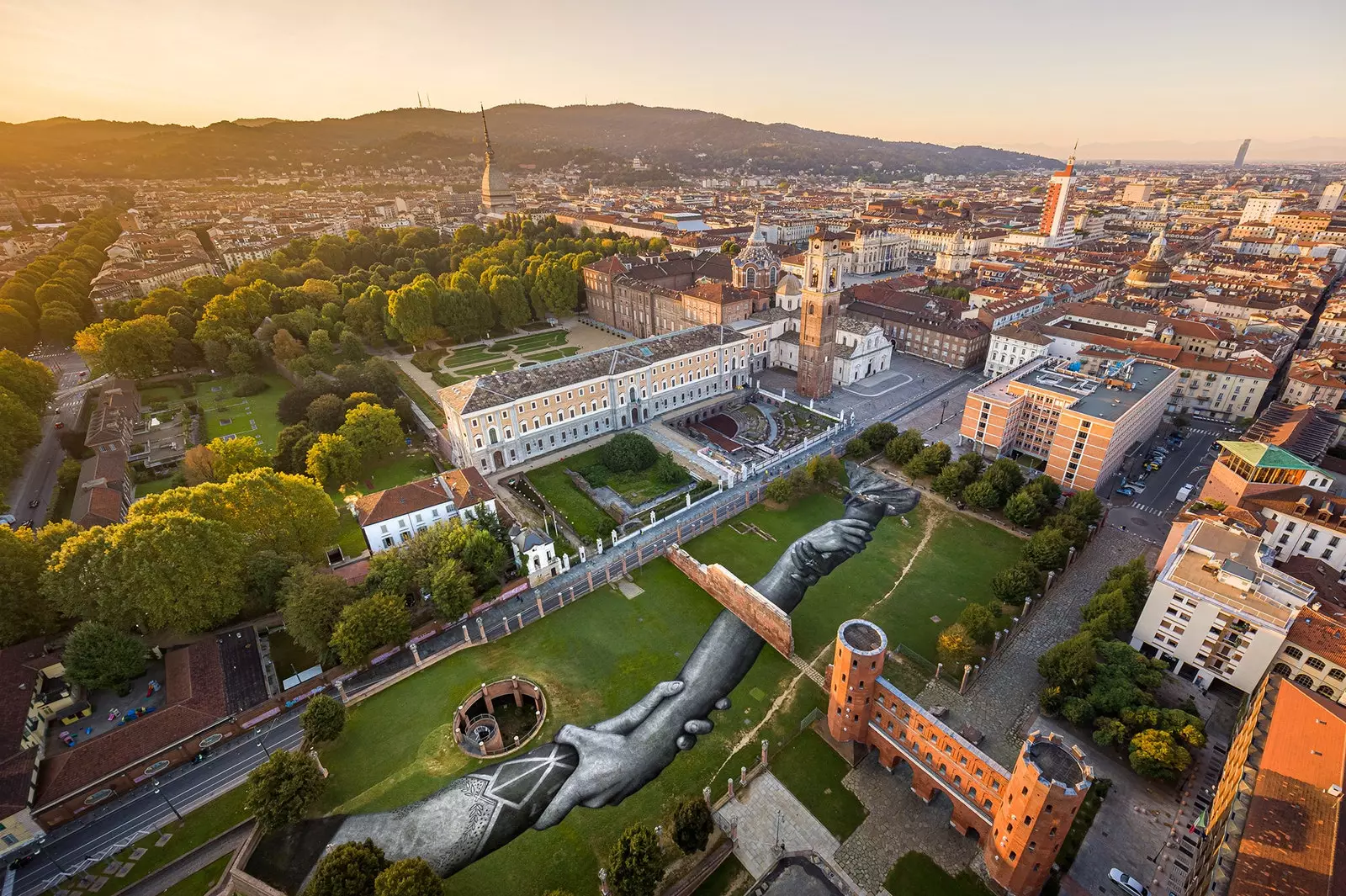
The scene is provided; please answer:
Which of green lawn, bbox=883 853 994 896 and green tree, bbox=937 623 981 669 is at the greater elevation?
green tree, bbox=937 623 981 669

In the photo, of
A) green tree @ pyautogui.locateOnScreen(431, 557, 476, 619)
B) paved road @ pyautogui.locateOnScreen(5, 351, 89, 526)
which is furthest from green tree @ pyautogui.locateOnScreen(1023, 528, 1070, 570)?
paved road @ pyautogui.locateOnScreen(5, 351, 89, 526)

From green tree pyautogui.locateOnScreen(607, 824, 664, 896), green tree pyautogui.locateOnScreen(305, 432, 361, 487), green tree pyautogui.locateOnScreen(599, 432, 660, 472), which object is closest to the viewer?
green tree pyautogui.locateOnScreen(607, 824, 664, 896)

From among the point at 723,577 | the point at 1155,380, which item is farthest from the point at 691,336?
the point at 1155,380

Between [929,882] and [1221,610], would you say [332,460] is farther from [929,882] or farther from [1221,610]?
[1221,610]

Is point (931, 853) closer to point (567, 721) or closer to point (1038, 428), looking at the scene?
point (567, 721)

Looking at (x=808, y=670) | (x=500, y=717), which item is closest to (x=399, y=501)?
(x=500, y=717)

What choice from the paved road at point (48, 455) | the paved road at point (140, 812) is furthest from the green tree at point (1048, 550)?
the paved road at point (48, 455)

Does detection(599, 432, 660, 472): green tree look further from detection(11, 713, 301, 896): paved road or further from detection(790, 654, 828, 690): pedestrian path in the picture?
detection(11, 713, 301, 896): paved road

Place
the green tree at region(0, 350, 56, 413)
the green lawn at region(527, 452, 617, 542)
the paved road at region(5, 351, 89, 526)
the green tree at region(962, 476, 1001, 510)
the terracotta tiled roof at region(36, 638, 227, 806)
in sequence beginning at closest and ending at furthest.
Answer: the terracotta tiled roof at region(36, 638, 227, 806), the green tree at region(962, 476, 1001, 510), the green lawn at region(527, 452, 617, 542), the paved road at region(5, 351, 89, 526), the green tree at region(0, 350, 56, 413)
